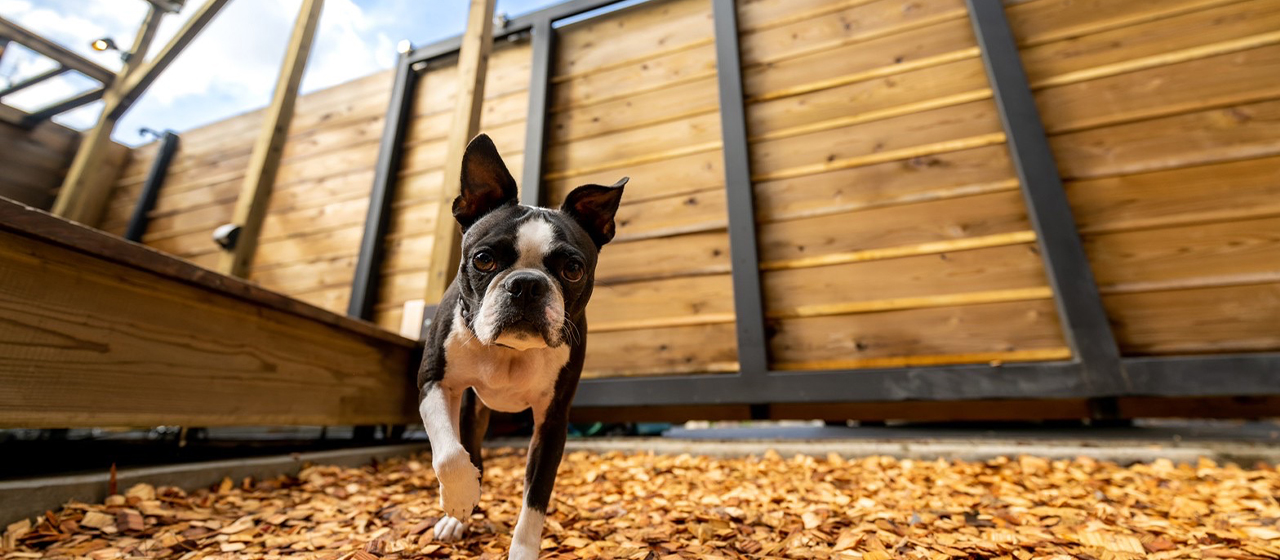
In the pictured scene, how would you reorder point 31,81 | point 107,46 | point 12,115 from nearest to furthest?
point 107,46, point 31,81, point 12,115

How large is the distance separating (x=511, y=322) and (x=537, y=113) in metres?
3.79

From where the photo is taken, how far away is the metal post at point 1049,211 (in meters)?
2.74

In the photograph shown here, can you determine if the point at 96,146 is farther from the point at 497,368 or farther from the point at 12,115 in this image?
the point at 497,368

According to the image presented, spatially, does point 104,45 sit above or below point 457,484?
above

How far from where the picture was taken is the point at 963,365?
9.66 feet

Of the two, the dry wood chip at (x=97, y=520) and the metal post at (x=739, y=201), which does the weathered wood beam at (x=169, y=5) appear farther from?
the dry wood chip at (x=97, y=520)

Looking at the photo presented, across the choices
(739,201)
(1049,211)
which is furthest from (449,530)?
(1049,211)

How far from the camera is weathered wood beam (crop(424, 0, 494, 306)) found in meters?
2.92

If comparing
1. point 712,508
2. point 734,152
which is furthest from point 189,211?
point 712,508

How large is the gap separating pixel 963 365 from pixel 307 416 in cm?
360

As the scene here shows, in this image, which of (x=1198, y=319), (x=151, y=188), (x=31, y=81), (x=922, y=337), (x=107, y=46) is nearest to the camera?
(x=1198, y=319)

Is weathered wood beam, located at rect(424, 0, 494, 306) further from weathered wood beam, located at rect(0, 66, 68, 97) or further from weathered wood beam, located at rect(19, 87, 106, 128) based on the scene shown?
weathered wood beam, located at rect(0, 66, 68, 97)

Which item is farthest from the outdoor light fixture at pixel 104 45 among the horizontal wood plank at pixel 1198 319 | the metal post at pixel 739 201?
the horizontal wood plank at pixel 1198 319

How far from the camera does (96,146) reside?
14.9 ft
